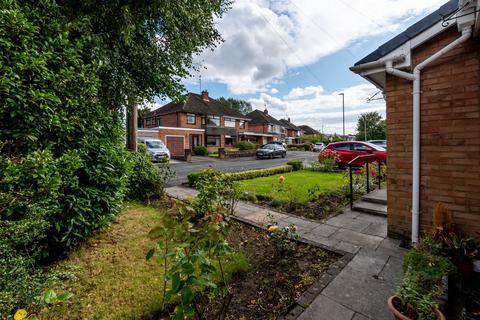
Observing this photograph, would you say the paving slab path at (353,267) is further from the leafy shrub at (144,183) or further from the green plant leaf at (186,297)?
the leafy shrub at (144,183)

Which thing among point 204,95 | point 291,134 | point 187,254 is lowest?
point 187,254

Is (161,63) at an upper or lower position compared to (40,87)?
upper

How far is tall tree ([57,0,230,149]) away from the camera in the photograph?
11.0 ft

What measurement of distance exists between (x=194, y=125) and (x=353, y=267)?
2675 centimetres

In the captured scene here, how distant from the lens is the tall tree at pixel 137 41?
11.0ft

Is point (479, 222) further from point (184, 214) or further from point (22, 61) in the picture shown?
point (22, 61)

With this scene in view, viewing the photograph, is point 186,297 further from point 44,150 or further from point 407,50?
point 407,50

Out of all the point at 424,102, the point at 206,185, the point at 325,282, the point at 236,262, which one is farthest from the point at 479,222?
the point at 206,185

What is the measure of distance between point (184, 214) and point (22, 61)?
7.80 feet

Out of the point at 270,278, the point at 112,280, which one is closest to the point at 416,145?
the point at 270,278

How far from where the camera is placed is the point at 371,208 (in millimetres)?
5102

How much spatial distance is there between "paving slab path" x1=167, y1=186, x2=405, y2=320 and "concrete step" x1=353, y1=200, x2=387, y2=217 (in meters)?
0.16

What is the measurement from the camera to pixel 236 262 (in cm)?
305

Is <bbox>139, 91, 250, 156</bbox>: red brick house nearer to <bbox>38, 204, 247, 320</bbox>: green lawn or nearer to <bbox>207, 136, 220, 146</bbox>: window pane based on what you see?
<bbox>207, 136, 220, 146</bbox>: window pane
